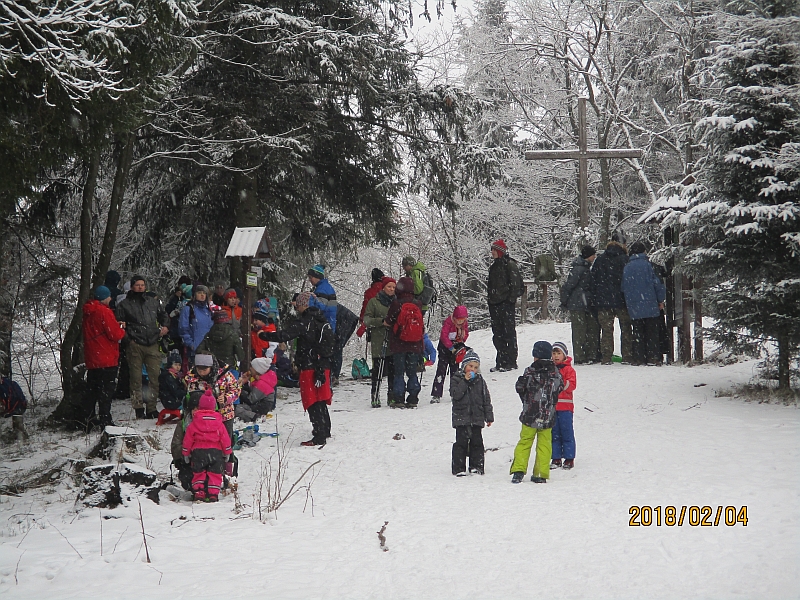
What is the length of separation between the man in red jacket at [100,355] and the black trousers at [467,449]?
211 inches

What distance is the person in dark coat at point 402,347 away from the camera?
38.2 feet

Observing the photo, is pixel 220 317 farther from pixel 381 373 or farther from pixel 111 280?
pixel 111 280

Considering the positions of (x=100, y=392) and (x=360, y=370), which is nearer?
(x=100, y=392)

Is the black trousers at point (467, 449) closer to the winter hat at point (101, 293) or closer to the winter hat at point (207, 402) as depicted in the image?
the winter hat at point (207, 402)

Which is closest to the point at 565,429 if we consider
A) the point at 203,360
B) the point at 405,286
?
the point at 203,360

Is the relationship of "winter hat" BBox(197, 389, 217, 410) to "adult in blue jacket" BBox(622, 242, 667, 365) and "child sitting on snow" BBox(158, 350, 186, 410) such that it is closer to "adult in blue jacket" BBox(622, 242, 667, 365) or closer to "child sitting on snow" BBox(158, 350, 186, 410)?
"child sitting on snow" BBox(158, 350, 186, 410)

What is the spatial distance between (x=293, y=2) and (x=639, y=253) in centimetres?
782

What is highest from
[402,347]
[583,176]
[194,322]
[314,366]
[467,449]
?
[583,176]

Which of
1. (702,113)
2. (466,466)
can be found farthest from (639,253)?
(466,466)

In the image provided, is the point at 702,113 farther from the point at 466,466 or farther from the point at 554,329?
the point at 554,329

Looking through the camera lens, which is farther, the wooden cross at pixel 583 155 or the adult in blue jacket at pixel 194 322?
the wooden cross at pixel 583 155

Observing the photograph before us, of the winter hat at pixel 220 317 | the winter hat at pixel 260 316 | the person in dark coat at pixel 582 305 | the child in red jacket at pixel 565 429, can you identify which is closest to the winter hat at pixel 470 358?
the child in red jacket at pixel 565 429

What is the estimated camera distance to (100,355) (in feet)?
34.9

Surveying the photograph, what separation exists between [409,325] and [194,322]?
10.9ft
